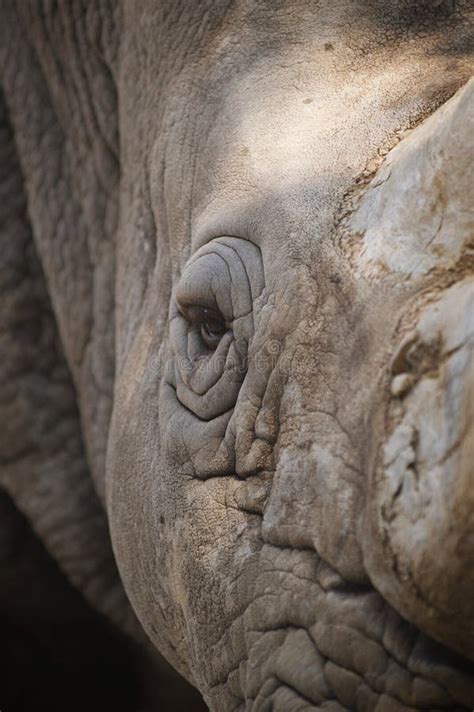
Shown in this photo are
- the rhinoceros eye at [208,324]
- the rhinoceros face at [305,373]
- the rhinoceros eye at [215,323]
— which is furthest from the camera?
the rhinoceros eye at [208,324]

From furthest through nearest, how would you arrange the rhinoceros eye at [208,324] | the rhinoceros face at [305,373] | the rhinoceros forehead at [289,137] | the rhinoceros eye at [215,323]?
the rhinoceros eye at [208,324] → the rhinoceros eye at [215,323] → the rhinoceros forehead at [289,137] → the rhinoceros face at [305,373]

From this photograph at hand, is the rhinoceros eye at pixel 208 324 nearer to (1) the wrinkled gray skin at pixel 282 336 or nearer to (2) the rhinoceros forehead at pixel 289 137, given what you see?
(1) the wrinkled gray skin at pixel 282 336

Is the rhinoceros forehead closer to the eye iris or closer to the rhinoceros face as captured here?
the rhinoceros face

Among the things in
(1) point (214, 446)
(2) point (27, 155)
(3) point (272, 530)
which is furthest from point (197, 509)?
(2) point (27, 155)

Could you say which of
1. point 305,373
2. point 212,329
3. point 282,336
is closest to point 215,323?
point 212,329

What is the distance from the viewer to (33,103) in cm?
364

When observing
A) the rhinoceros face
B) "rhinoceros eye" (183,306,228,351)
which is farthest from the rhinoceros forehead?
"rhinoceros eye" (183,306,228,351)

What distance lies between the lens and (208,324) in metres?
2.33

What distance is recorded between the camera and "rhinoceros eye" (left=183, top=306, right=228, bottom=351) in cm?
229

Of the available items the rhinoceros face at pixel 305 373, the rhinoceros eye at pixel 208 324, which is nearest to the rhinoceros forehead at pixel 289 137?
the rhinoceros face at pixel 305 373

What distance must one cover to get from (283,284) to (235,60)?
28.7 inches

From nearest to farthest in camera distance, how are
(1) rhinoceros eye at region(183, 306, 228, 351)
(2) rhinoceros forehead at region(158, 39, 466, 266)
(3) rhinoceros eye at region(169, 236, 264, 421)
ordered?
(2) rhinoceros forehead at region(158, 39, 466, 266) < (3) rhinoceros eye at region(169, 236, 264, 421) < (1) rhinoceros eye at region(183, 306, 228, 351)

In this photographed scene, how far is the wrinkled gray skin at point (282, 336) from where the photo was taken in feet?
5.37

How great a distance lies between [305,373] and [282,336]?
0.36ft
